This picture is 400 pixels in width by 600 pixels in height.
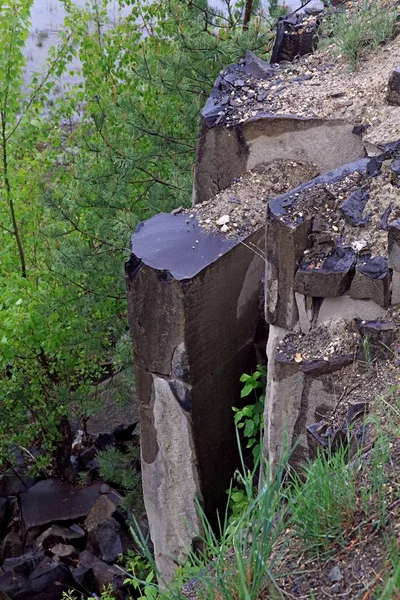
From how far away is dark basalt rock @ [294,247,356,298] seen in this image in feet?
11.6

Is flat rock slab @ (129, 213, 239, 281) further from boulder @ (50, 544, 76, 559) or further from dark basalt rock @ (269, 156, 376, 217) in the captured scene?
boulder @ (50, 544, 76, 559)

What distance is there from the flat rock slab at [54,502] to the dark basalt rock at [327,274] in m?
3.86

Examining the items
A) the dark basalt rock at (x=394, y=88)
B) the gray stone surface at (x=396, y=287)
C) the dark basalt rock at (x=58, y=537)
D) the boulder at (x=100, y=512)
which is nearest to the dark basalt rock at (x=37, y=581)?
the dark basalt rock at (x=58, y=537)

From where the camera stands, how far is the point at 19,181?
21.5 ft

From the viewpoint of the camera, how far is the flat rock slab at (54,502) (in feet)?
21.7

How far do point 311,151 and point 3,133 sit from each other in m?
2.79

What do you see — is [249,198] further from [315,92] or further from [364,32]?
[364,32]

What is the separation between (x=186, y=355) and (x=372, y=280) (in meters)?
1.14

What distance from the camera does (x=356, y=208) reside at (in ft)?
12.0

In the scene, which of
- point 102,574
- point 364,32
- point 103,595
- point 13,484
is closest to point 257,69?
point 364,32

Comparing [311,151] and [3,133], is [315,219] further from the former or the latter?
[3,133]

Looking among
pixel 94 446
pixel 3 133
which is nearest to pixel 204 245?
pixel 3 133

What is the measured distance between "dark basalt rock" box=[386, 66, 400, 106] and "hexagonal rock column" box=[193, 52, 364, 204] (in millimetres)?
272

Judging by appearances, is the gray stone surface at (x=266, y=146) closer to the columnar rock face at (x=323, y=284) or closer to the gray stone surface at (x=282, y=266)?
the columnar rock face at (x=323, y=284)
